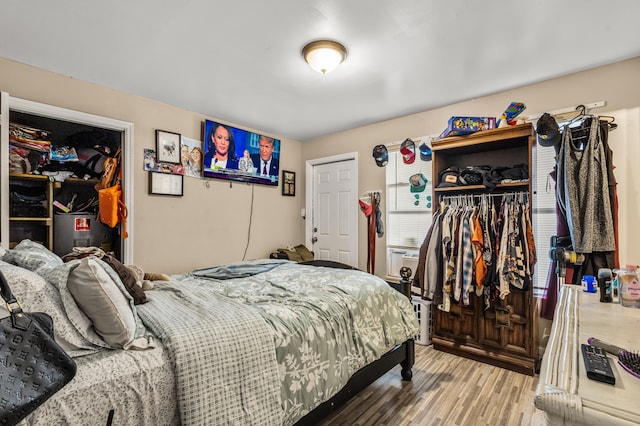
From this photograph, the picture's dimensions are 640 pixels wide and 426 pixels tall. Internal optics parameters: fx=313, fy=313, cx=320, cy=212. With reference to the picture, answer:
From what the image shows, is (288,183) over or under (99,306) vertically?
over

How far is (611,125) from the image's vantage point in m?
2.41

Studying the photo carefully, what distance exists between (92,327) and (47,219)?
223 centimetres

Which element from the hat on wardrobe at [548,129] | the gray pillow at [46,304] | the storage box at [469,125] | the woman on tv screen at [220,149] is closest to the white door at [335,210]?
the woman on tv screen at [220,149]

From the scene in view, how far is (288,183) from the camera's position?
4.71 meters

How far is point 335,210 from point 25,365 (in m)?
3.78

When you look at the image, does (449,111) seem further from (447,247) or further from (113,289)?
(113,289)

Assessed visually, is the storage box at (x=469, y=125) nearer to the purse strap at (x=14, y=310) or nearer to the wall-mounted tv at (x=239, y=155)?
the wall-mounted tv at (x=239, y=155)

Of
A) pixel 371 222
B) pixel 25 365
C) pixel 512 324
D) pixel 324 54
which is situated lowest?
pixel 512 324

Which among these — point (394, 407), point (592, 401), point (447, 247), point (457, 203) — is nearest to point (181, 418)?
point (592, 401)

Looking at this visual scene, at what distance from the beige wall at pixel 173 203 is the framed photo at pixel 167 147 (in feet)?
0.22

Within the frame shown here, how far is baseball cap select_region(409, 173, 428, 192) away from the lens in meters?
3.59

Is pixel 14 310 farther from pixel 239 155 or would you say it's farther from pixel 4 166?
pixel 239 155

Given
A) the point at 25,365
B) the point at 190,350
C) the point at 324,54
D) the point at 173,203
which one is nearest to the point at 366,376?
the point at 190,350

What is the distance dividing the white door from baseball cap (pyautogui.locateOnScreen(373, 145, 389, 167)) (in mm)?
422
